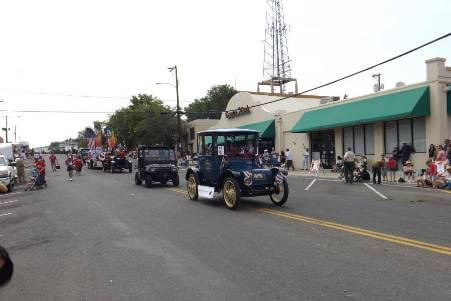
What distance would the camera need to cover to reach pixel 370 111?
25.3m

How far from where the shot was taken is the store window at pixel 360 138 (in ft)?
89.6

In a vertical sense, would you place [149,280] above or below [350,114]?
below

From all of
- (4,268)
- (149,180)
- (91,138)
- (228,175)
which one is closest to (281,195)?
(228,175)

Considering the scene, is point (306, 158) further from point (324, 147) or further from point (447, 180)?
point (447, 180)

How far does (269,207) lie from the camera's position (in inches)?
494

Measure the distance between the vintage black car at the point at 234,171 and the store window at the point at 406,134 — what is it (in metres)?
13.1

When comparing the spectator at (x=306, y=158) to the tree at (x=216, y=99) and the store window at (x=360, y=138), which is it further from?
the tree at (x=216, y=99)

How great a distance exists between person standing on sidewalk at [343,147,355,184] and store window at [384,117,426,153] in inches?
188

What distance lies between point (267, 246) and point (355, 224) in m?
2.61

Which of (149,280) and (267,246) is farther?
(267,246)

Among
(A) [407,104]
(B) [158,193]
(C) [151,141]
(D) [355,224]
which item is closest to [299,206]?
(D) [355,224]

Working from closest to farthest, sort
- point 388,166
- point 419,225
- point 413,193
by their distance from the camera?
point 419,225 → point 413,193 → point 388,166

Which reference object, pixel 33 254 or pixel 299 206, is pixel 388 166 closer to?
pixel 299 206

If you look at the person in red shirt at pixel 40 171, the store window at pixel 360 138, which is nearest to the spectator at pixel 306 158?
the store window at pixel 360 138
